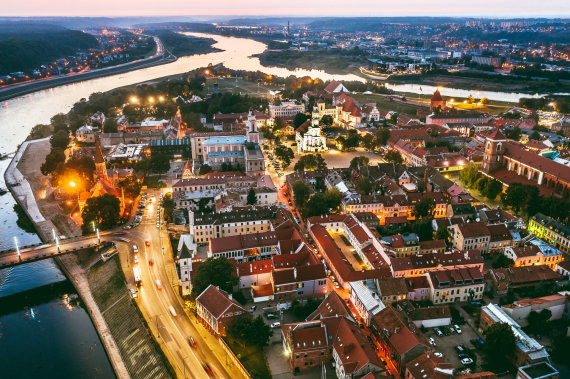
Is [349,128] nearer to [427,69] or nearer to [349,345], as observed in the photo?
[349,345]

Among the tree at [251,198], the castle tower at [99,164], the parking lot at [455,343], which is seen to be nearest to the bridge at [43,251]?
the castle tower at [99,164]

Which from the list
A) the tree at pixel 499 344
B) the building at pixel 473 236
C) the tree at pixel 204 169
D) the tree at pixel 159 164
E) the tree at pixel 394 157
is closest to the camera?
the tree at pixel 499 344

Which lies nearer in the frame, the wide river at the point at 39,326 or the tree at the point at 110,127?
the wide river at the point at 39,326

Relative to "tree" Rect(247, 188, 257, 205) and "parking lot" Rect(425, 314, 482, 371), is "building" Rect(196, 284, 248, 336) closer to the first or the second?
"parking lot" Rect(425, 314, 482, 371)

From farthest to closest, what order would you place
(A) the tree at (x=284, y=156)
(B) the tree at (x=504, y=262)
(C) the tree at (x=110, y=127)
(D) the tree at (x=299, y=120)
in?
(D) the tree at (x=299, y=120), (C) the tree at (x=110, y=127), (A) the tree at (x=284, y=156), (B) the tree at (x=504, y=262)

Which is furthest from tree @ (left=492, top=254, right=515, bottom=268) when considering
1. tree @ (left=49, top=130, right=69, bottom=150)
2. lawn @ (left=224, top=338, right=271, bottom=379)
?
tree @ (left=49, top=130, right=69, bottom=150)

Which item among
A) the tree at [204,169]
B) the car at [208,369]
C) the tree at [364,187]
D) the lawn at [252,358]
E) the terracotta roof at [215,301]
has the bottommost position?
the car at [208,369]

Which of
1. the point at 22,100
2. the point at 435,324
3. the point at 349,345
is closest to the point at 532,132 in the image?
the point at 435,324

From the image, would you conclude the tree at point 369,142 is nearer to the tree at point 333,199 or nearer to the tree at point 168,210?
the tree at point 333,199
